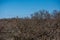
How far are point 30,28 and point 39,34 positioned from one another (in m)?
0.77

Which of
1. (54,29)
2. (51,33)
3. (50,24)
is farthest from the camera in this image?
(50,24)

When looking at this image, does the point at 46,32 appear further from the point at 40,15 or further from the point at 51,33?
the point at 40,15

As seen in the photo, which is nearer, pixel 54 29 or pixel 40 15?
→ pixel 54 29

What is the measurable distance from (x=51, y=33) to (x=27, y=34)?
77.9 inches

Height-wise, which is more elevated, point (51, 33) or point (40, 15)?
point (40, 15)

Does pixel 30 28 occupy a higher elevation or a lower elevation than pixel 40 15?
lower

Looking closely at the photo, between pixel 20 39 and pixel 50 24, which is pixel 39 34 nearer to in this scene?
pixel 20 39

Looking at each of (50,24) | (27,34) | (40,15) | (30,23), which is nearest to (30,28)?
(30,23)

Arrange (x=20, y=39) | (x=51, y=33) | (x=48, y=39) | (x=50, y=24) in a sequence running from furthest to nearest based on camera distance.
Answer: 1. (x=50, y=24)
2. (x=51, y=33)
3. (x=48, y=39)
4. (x=20, y=39)

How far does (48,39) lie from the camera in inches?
456

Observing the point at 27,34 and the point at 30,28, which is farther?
the point at 30,28

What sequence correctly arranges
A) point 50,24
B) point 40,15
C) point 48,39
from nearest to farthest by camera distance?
1. point 48,39
2. point 50,24
3. point 40,15

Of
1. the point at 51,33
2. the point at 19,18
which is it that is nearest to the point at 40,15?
the point at 19,18

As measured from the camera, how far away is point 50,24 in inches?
584
